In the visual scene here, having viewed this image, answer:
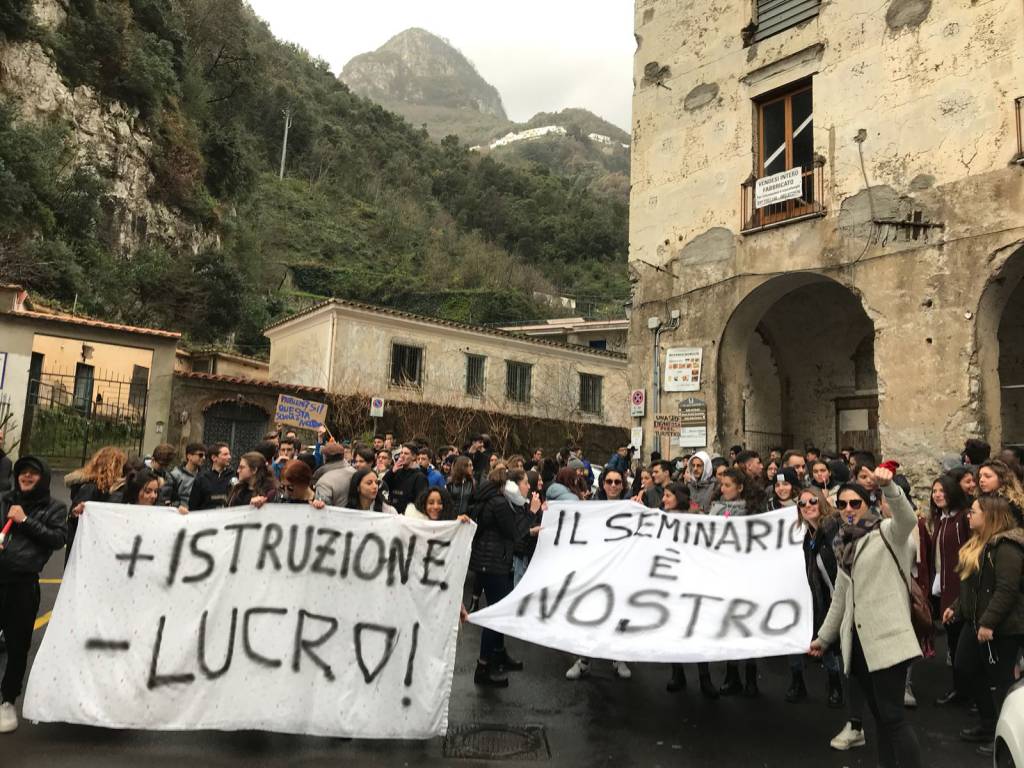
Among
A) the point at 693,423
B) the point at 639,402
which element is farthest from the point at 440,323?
the point at 693,423

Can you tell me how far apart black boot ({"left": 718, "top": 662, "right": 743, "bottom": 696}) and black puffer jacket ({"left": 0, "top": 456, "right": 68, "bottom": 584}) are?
196 inches

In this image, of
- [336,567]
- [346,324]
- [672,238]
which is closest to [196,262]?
[346,324]

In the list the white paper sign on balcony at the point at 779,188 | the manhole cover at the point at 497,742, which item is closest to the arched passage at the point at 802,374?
the white paper sign on balcony at the point at 779,188

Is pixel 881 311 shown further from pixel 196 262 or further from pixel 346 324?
pixel 196 262

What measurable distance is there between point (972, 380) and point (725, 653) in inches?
325

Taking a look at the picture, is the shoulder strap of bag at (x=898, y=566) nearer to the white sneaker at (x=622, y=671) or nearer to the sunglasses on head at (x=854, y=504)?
the sunglasses on head at (x=854, y=504)

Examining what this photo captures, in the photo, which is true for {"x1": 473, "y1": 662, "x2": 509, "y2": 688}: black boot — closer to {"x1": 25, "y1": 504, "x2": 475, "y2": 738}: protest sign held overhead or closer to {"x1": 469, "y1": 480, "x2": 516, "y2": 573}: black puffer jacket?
{"x1": 469, "y1": 480, "x2": 516, "y2": 573}: black puffer jacket

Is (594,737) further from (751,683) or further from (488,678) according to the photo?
(751,683)

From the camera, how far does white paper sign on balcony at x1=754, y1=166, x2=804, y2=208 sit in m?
13.6

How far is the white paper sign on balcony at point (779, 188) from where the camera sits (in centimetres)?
1358

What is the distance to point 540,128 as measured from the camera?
16325 centimetres

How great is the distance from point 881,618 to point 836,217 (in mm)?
10063

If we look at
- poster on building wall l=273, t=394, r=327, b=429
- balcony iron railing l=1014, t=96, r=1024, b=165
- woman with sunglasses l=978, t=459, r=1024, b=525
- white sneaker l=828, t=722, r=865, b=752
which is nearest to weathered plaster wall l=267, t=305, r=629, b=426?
poster on building wall l=273, t=394, r=327, b=429

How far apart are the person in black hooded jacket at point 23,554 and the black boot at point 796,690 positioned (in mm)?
5406
